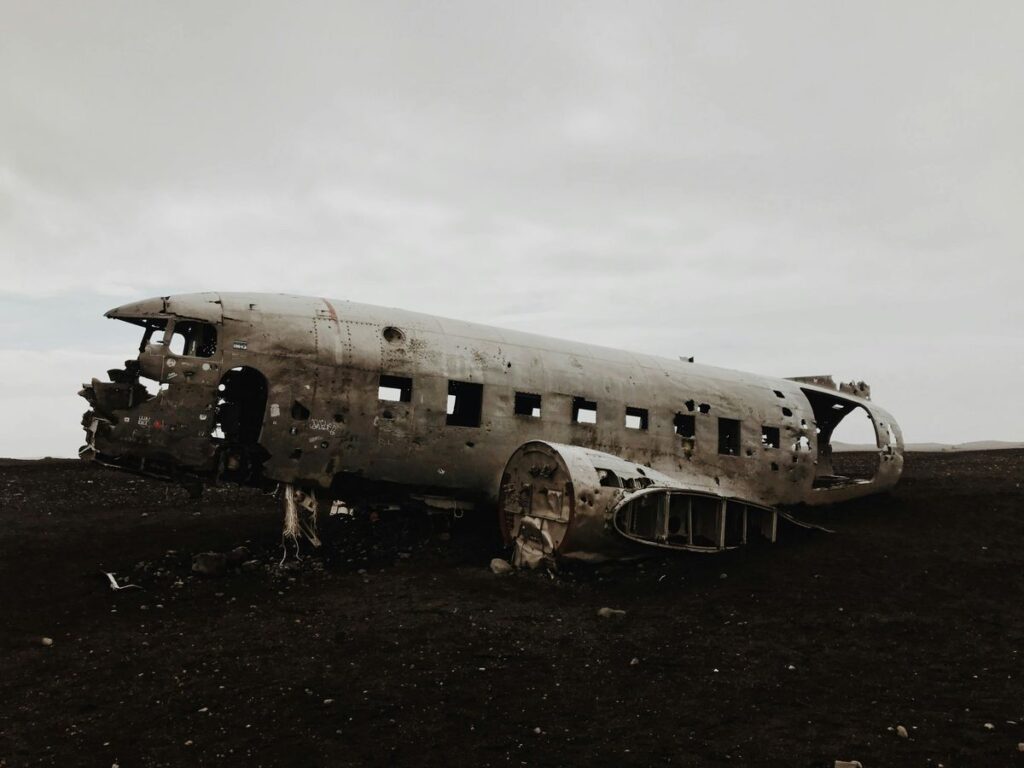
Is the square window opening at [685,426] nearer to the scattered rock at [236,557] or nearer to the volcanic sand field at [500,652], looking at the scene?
the volcanic sand field at [500,652]

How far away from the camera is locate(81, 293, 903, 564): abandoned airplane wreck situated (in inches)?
521

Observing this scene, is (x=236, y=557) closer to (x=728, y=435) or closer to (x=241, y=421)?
(x=241, y=421)

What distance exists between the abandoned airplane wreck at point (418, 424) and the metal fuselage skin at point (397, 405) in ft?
0.09

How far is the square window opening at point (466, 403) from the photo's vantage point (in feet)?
50.1

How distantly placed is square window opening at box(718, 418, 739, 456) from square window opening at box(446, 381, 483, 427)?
20.6 feet

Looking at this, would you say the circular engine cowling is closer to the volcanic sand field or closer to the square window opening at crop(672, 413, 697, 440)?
the volcanic sand field

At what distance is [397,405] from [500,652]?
5.73m

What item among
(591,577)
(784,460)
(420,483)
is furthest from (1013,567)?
(420,483)

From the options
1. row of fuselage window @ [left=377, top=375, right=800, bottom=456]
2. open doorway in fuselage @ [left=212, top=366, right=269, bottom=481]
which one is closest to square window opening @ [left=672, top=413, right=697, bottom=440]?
row of fuselage window @ [left=377, top=375, right=800, bottom=456]

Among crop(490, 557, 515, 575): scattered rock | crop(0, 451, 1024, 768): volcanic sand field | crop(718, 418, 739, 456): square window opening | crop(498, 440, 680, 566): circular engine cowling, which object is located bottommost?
crop(0, 451, 1024, 768): volcanic sand field

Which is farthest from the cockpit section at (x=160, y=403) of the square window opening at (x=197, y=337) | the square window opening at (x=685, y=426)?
the square window opening at (x=685, y=426)

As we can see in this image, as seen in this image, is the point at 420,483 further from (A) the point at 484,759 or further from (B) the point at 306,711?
(A) the point at 484,759

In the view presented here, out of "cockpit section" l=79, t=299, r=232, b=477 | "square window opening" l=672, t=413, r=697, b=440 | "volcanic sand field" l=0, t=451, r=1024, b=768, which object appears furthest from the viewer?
"square window opening" l=672, t=413, r=697, b=440

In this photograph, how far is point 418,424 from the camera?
1458cm
